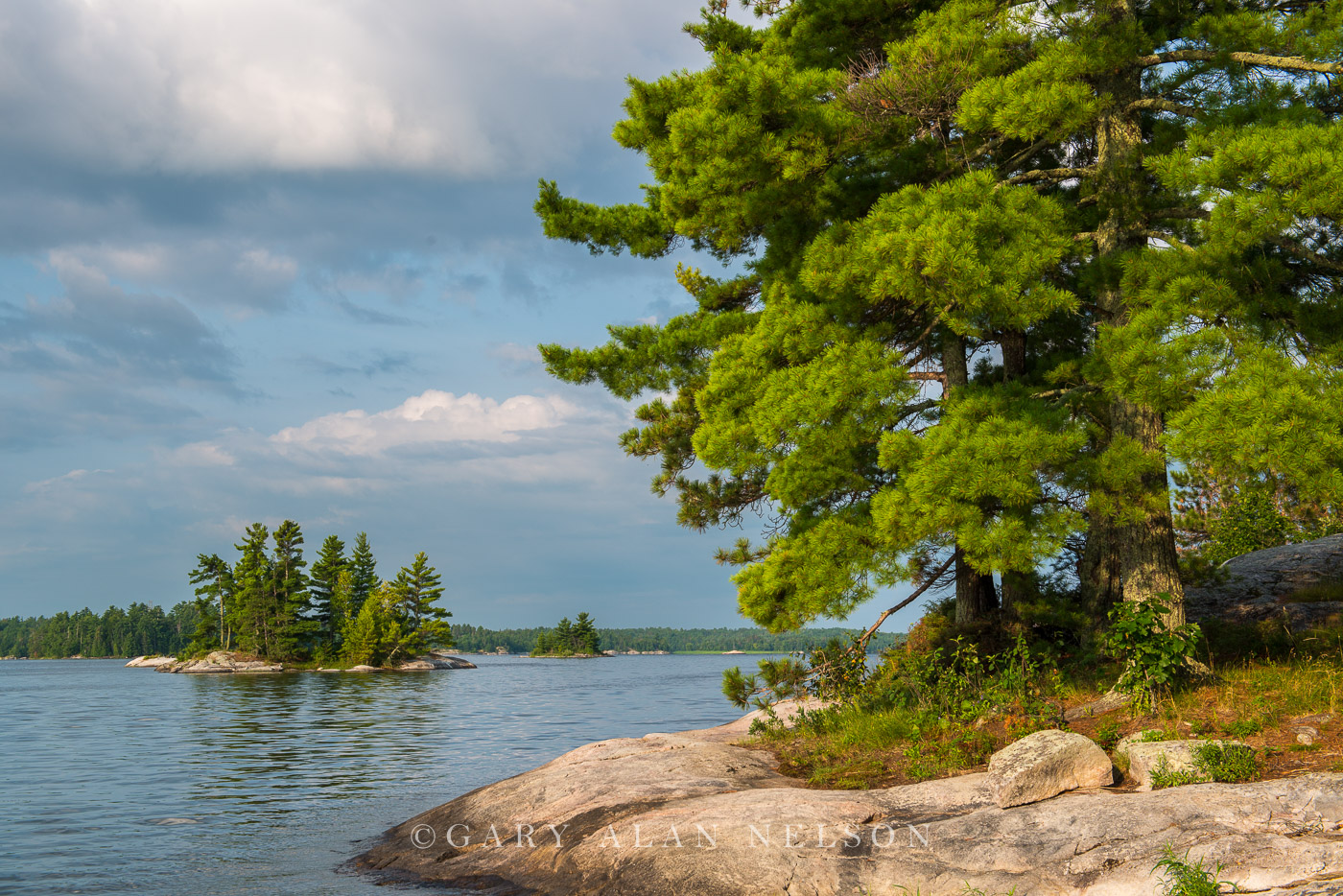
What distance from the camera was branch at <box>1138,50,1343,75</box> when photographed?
10.6 metres

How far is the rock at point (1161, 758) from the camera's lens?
7.65 meters

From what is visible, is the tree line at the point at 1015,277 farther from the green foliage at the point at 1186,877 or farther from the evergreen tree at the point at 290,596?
the evergreen tree at the point at 290,596

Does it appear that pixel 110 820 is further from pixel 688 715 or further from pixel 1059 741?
pixel 688 715

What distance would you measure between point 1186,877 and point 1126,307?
297 inches

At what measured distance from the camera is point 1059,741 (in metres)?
7.90

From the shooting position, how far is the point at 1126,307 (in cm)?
1098

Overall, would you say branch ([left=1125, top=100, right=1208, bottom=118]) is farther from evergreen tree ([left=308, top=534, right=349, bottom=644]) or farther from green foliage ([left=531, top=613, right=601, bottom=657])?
green foliage ([left=531, top=613, right=601, bottom=657])

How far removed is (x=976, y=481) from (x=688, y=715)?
79.0 feet

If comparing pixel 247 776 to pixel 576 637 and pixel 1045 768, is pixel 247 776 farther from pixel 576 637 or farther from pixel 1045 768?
pixel 576 637

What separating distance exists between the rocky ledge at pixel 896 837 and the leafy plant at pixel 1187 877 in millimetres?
108

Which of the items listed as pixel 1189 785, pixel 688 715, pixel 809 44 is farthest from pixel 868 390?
pixel 688 715

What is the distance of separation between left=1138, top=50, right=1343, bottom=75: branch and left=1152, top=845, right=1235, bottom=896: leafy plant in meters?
10.1

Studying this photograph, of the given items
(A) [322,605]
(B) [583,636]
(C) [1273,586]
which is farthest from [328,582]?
(C) [1273,586]

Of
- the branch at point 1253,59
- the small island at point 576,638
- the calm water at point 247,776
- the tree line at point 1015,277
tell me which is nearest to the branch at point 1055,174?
the tree line at point 1015,277
